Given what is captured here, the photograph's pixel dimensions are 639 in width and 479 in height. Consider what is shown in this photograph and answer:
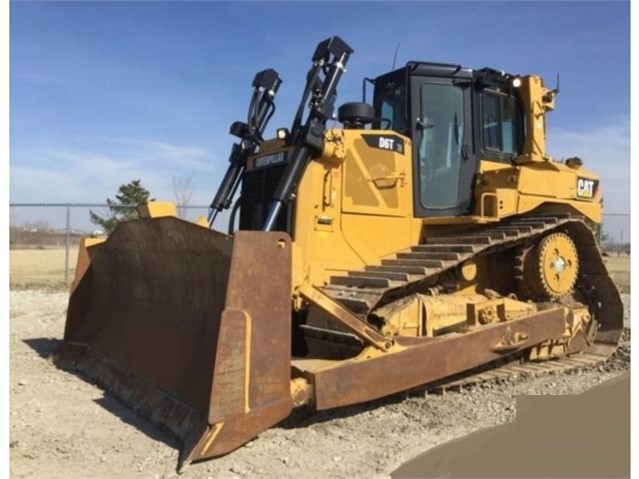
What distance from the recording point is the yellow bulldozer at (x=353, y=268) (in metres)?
4.32

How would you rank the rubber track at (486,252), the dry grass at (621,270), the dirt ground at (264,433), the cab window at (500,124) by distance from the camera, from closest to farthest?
the dirt ground at (264,433), the rubber track at (486,252), the cab window at (500,124), the dry grass at (621,270)

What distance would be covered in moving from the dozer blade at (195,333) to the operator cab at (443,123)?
102 inches

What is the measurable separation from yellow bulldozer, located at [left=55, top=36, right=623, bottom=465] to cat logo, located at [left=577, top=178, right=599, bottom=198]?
0.9 inches

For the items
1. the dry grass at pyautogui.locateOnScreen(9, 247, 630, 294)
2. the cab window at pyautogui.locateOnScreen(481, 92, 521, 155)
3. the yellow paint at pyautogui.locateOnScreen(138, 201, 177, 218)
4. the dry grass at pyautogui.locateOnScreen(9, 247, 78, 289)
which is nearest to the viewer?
the yellow paint at pyautogui.locateOnScreen(138, 201, 177, 218)

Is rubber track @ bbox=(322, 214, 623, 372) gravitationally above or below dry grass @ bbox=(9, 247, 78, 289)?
above

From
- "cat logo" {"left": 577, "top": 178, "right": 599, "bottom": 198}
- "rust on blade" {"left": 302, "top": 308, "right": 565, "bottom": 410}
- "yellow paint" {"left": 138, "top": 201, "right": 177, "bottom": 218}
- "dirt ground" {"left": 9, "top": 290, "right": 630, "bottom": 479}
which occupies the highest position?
"cat logo" {"left": 577, "top": 178, "right": 599, "bottom": 198}

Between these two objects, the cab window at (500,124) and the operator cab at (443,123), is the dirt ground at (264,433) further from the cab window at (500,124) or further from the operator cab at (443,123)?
the cab window at (500,124)

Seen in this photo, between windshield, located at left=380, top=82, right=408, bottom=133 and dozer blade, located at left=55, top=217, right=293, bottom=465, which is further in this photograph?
windshield, located at left=380, top=82, right=408, bottom=133

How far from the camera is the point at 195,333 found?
5.00m

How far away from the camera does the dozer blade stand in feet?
13.4

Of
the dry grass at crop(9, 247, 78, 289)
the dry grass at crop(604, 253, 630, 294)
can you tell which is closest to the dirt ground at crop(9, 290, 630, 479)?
the dry grass at crop(9, 247, 78, 289)

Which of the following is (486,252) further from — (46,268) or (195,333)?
(46,268)

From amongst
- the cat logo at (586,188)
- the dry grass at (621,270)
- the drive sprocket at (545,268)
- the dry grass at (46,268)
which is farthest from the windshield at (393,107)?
the dry grass at (621,270)

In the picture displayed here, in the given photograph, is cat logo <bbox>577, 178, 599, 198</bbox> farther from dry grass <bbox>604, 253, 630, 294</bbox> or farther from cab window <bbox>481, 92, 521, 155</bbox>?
dry grass <bbox>604, 253, 630, 294</bbox>
